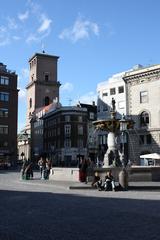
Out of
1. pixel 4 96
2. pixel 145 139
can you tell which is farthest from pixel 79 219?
pixel 4 96

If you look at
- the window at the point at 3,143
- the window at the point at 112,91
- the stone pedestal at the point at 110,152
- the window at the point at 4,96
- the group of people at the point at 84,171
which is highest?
the window at the point at 4,96

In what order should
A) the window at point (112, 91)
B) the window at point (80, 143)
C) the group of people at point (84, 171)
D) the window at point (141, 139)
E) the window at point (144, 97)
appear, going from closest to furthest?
the group of people at point (84, 171)
the window at point (141, 139)
the window at point (144, 97)
the window at point (112, 91)
the window at point (80, 143)

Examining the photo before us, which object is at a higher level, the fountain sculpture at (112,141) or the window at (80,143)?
the window at (80,143)

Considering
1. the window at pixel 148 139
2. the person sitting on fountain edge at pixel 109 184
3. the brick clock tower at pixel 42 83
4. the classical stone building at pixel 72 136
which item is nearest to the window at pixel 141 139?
the window at pixel 148 139

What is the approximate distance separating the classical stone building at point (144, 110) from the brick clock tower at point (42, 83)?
182 feet

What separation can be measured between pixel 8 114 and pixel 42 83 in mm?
35085

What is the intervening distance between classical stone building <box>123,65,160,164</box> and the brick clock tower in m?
55.5

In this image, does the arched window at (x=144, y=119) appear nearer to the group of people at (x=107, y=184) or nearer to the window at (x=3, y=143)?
the window at (x=3, y=143)

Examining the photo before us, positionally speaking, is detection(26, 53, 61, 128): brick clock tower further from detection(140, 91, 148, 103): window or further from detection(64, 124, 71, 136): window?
detection(140, 91, 148, 103): window

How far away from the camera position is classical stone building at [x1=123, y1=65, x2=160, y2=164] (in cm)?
6562

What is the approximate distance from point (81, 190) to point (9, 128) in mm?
66251

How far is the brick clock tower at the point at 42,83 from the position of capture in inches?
4840

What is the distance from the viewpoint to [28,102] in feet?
423

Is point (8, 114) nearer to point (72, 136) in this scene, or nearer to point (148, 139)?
point (72, 136)
